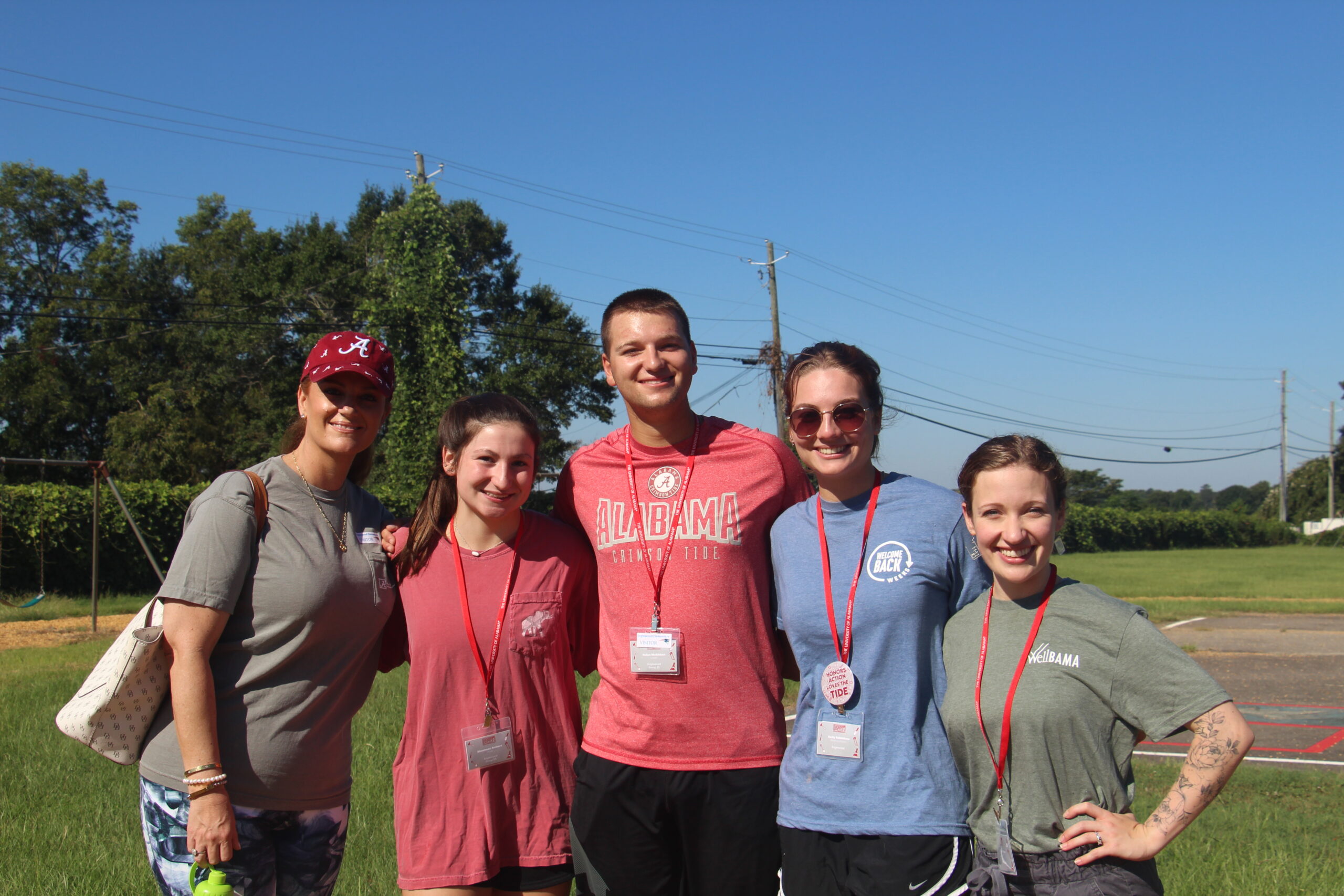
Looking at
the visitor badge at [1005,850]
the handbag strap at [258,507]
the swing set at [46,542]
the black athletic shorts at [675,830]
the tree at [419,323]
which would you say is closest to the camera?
the visitor badge at [1005,850]

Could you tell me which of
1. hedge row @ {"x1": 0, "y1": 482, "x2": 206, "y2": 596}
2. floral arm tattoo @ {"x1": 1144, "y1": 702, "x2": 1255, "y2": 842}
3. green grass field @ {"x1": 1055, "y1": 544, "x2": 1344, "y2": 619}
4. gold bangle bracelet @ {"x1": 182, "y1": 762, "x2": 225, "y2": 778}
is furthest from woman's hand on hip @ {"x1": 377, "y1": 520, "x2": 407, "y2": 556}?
hedge row @ {"x1": 0, "y1": 482, "x2": 206, "y2": 596}

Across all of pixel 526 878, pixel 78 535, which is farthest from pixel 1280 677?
pixel 78 535

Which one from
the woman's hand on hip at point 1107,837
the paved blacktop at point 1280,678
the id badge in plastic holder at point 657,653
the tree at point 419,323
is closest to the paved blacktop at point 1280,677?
the paved blacktop at point 1280,678

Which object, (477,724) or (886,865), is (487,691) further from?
(886,865)

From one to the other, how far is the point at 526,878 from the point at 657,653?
867 mm

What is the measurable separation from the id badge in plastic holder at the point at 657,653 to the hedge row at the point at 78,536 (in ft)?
64.6

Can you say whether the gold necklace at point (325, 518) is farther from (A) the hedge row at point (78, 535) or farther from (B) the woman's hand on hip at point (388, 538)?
(A) the hedge row at point (78, 535)

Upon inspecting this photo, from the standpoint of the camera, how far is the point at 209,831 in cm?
266

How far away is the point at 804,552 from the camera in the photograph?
117 inches

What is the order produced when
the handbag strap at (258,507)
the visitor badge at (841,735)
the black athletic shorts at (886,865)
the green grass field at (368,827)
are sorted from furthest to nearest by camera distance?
1. the green grass field at (368,827)
2. the handbag strap at (258,507)
3. the visitor badge at (841,735)
4. the black athletic shorts at (886,865)

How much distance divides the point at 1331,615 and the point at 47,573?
89.0 feet

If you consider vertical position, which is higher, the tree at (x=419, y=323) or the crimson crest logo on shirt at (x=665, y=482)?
the tree at (x=419, y=323)

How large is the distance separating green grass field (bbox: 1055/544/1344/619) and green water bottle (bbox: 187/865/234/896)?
1034 cm

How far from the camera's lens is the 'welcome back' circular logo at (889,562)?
2760mm
